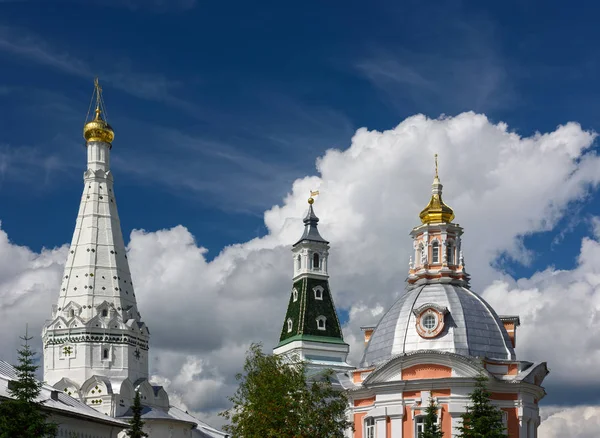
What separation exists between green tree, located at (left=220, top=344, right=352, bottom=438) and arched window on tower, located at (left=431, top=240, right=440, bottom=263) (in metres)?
17.9

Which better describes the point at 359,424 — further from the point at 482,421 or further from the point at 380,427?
the point at 482,421

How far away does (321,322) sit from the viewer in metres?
86.2

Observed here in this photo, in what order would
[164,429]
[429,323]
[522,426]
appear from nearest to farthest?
[522,426]
[429,323]
[164,429]

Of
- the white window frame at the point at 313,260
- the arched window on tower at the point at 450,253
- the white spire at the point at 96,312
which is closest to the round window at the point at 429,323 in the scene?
the arched window on tower at the point at 450,253

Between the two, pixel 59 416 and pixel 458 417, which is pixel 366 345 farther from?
pixel 59 416

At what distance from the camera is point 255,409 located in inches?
1797

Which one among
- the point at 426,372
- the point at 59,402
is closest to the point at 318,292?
the point at 426,372

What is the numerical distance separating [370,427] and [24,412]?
77.0 ft

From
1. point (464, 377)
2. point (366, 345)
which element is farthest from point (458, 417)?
point (366, 345)

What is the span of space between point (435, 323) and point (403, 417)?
16.5 feet

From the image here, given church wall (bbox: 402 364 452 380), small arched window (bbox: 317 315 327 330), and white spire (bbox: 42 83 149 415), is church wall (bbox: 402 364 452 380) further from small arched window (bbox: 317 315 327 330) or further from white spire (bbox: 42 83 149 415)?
small arched window (bbox: 317 315 327 330)

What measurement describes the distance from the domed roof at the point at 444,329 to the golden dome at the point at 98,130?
33.2 meters

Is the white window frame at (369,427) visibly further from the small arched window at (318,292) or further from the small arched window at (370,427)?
Answer: the small arched window at (318,292)

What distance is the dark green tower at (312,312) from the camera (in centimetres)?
8438
